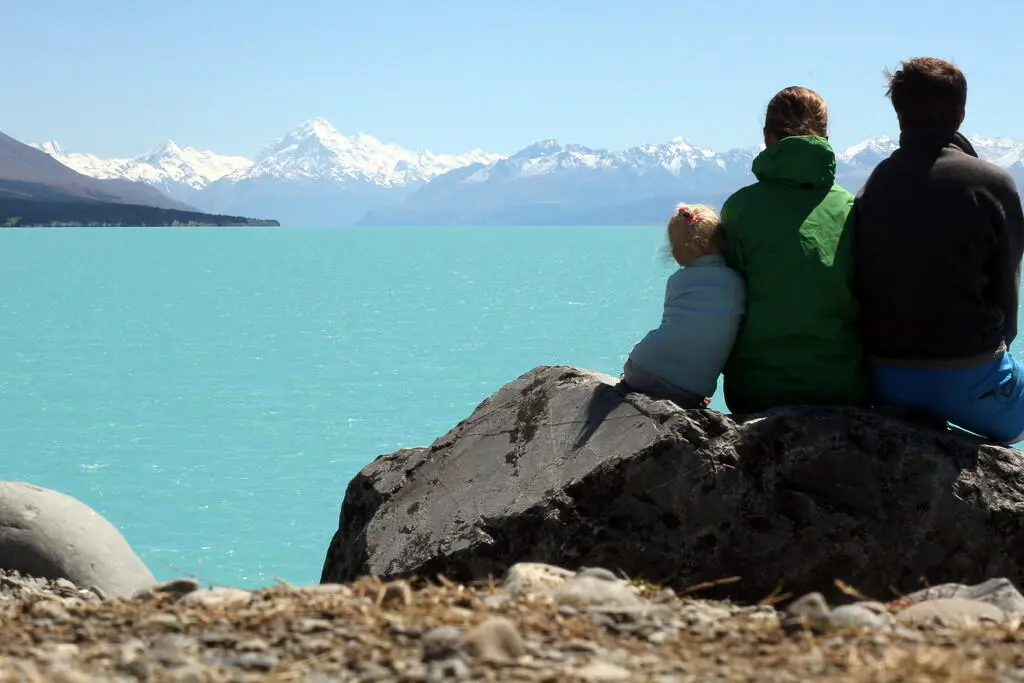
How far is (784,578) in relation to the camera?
5664 mm

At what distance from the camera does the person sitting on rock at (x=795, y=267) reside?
581 cm

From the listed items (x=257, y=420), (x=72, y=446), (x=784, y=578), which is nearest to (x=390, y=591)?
(x=784, y=578)

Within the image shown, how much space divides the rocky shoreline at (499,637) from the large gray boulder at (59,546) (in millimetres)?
2681

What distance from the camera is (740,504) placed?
5.68 m

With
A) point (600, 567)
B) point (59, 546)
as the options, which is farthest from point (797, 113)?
point (59, 546)

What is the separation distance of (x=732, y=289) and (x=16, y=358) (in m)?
34.0

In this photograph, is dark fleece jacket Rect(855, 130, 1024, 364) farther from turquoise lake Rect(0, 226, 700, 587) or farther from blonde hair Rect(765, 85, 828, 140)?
turquoise lake Rect(0, 226, 700, 587)

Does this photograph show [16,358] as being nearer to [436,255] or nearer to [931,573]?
[931,573]

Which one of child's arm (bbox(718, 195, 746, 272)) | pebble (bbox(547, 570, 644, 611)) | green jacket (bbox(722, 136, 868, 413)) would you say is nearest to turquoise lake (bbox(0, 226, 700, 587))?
child's arm (bbox(718, 195, 746, 272))

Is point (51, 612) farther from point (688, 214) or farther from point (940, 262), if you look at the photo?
point (940, 262)

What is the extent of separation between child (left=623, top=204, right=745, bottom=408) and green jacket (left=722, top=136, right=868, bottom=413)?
0.11 metres

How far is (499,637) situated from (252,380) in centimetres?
2884

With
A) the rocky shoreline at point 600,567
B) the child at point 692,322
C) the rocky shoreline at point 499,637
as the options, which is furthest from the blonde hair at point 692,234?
the rocky shoreline at point 499,637

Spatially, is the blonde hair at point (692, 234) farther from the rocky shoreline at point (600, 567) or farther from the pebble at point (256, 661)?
the pebble at point (256, 661)
